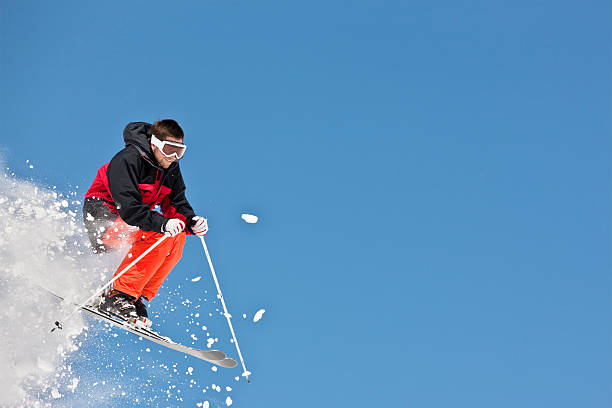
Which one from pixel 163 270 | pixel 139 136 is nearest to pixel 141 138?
pixel 139 136

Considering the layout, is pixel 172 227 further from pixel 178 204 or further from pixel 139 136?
pixel 139 136

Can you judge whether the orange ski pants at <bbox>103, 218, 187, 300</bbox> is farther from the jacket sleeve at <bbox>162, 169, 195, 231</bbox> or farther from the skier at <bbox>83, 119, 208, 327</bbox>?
the jacket sleeve at <bbox>162, 169, 195, 231</bbox>

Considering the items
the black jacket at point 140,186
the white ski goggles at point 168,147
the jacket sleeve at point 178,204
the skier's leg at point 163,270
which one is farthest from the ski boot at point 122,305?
the white ski goggles at point 168,147

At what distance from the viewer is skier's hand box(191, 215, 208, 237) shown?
5.22m

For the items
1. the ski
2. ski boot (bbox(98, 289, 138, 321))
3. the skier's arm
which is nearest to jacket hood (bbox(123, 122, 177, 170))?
the skier's arm

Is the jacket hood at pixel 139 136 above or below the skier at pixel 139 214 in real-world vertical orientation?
above

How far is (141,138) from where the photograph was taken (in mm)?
4965

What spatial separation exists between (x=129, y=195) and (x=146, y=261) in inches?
24.3

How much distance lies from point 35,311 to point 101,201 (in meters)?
1.51

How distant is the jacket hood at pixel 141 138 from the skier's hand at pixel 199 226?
0.50 meters

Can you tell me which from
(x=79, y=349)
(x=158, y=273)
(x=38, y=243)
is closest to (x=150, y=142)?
(x=158, y=273)

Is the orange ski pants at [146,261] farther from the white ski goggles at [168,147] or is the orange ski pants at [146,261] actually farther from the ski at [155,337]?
the white ski goggles at [168,147]

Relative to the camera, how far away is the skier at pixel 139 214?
4.75 meters

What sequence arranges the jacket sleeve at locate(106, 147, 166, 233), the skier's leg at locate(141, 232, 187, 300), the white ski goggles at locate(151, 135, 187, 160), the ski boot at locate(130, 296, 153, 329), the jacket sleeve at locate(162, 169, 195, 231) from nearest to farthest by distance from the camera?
the jacket sleeve at locate(106, 147, 166, 233) → the white ski goggles at locate(151, 135, 187, 160) → the ski boot at locate(130, 296, 153, 329) → the skier's leg at locate(141, 232, 187, 300) → the jacket sleeve at locate(162, 169, 195, 231)
